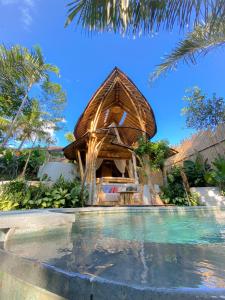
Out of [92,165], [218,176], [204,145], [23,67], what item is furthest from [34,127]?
[218,176]

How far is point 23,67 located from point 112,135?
824 cm

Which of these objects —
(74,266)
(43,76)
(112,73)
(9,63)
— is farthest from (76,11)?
(43,76)

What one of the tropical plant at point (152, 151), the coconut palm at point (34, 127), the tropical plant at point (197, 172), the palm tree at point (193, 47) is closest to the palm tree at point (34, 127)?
the coconut palm at point (34, 127)

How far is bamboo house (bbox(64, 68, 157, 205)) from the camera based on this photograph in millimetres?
10211

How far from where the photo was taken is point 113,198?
10328 mm

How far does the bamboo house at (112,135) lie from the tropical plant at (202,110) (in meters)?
2.60

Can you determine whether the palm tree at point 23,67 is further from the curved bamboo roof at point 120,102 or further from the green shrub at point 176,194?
the green shrub at point 176,194

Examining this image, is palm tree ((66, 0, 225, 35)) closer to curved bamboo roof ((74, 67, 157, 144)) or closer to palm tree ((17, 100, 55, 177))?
curved bamboo roof ((74, 67, 157, 144))

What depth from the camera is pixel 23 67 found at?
14.8 metres

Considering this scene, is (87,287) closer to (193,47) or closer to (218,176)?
(193,47)

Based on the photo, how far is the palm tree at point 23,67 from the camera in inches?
544

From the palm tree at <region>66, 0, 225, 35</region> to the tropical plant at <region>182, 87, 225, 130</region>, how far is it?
9.83m

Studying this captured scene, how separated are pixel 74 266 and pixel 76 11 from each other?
381 cm

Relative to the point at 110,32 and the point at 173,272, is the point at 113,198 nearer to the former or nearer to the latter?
the point at 110,32
